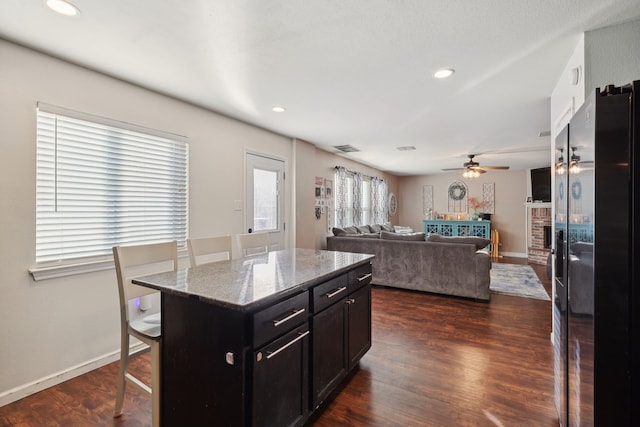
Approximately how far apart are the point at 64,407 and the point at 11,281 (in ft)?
3.02

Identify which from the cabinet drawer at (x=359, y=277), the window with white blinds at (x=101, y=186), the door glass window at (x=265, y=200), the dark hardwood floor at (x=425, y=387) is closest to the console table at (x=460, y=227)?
the dark hardwood floor at (x=425, y=387)

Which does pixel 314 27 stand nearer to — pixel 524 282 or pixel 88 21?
pixel 88 21

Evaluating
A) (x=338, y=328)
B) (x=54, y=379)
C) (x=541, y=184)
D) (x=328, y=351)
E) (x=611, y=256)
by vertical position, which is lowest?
(x=54, y=379)

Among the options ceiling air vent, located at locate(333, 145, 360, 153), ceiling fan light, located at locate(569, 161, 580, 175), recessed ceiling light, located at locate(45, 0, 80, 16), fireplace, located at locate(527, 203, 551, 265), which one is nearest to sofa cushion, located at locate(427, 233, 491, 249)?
ceiling air vent, located at locate(333, 145, 360, 153)

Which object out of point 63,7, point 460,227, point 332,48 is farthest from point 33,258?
point 460,227

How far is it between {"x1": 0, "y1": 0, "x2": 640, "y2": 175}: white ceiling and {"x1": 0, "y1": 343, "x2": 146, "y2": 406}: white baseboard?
7.23 feet

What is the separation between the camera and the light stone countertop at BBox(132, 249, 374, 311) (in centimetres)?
136

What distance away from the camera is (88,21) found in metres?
1.86

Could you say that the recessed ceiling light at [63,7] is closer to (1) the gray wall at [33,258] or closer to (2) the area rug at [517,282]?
(1) the gray wall at [33,258]

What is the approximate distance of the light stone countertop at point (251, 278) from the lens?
1358 millimetres

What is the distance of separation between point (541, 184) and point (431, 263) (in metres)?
4.98

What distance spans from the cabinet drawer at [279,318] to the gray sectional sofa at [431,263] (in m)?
3.24

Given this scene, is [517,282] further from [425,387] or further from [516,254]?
[425,387]

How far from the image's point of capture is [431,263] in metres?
4.45
